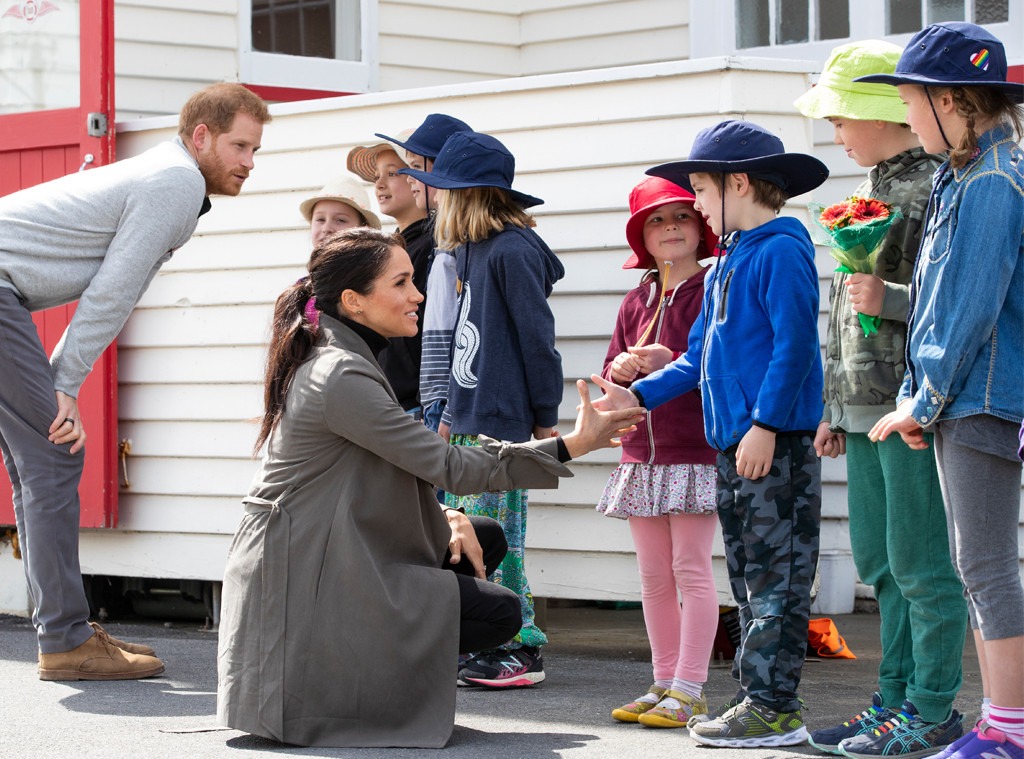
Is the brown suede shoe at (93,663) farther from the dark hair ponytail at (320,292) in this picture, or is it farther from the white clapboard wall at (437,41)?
the white clapboard wall at (437,41)

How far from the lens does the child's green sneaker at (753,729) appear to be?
372cm

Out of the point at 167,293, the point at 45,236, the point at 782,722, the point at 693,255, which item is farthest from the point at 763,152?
the point at 167,293

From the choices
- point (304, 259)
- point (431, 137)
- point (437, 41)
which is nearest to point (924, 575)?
point (431, 137)

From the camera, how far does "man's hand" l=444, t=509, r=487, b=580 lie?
4156 millimetres

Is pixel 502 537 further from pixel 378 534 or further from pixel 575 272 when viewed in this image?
pixel 575 272

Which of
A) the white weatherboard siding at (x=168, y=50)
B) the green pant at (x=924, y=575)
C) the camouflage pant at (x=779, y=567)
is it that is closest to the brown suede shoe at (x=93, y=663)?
the camouflage pant at (x=779, y=567)

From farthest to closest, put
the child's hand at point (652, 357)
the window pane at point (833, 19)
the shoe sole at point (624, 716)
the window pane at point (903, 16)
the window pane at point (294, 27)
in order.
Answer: the window pane at point (294, 27), the window pane at point (833, 19), the window pane at point (903, 16), the child's hand at point (652, 357), the shoe sole at point (624, 716)

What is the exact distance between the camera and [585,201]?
559 centimetres

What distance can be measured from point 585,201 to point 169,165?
5.33ft

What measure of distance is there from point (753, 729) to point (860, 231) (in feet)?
4.37

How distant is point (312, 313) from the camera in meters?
4.13

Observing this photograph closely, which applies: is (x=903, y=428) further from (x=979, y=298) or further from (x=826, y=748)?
(x=826, y=748)

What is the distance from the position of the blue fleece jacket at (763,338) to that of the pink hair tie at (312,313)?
1.12m

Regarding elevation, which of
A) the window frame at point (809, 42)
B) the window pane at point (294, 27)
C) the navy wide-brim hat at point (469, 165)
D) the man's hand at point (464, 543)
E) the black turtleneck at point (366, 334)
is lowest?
the man's hand at point (464, 543)
